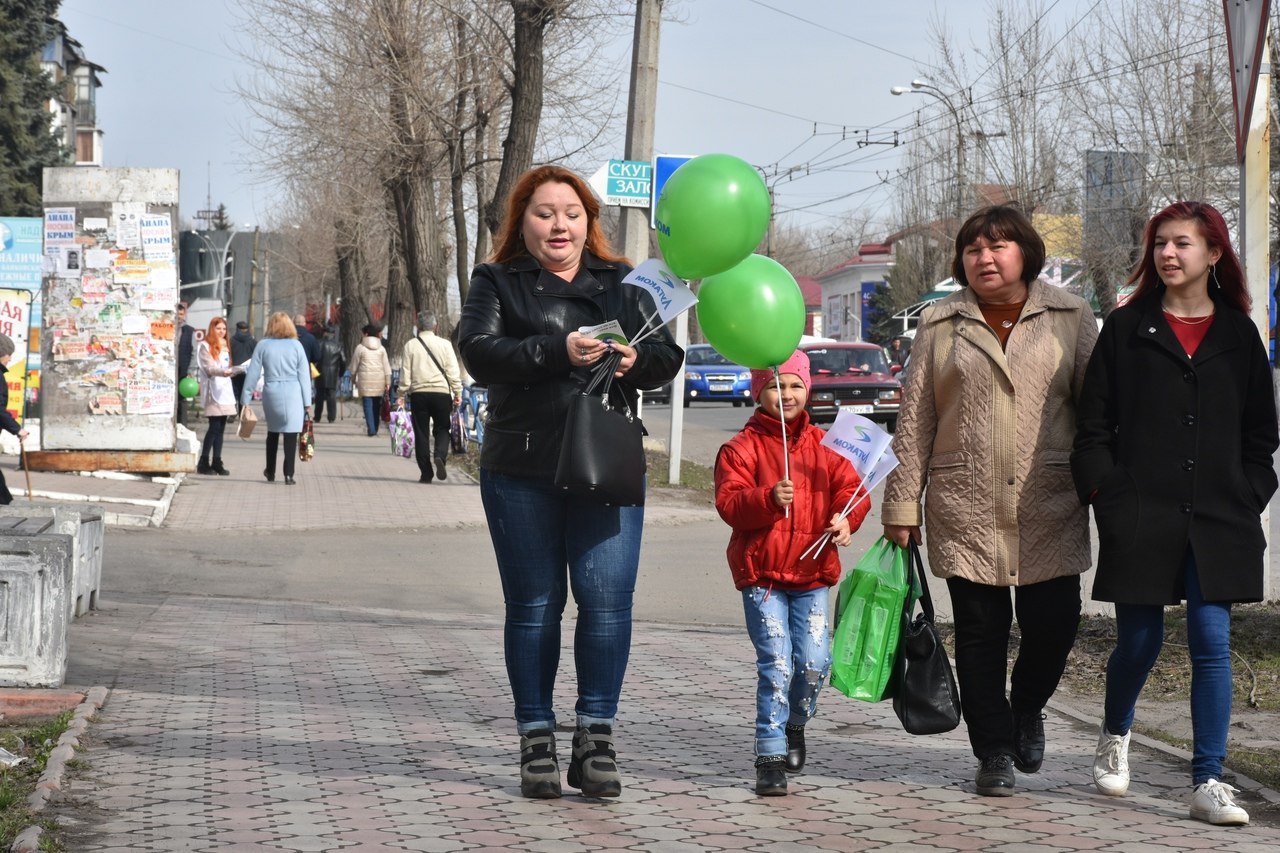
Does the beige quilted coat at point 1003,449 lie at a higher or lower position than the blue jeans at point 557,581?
higher

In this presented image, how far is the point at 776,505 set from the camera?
501 centimetres

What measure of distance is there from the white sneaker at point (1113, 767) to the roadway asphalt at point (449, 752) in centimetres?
5

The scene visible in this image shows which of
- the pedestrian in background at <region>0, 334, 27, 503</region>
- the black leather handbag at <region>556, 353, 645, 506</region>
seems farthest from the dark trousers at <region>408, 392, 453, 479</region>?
the black leather handbag at <region>556, 353, 645, 506</region>

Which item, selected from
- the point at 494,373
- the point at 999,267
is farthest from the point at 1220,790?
the point at 494,373

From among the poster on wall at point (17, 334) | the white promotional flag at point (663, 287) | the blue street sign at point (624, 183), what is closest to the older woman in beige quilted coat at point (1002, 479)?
the white promotional flag at point (663, 287)

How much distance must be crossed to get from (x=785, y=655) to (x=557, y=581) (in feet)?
2.46

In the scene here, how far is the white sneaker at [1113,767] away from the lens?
4.99 meters

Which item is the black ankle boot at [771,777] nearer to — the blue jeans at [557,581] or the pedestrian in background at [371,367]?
the blue jeans at [557,581]

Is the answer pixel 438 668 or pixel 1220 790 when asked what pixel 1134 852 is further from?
pixel 438 668

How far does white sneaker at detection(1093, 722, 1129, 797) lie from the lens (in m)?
4.99

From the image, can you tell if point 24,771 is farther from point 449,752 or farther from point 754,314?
point 754,314

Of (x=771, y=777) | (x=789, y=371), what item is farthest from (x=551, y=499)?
(x=771, y=777)

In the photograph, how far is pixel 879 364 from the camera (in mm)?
29375

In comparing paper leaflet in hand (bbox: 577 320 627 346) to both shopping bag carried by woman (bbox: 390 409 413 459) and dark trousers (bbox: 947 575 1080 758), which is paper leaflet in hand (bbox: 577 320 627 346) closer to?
dark trousers (bbox: 947 575 1080 758)
